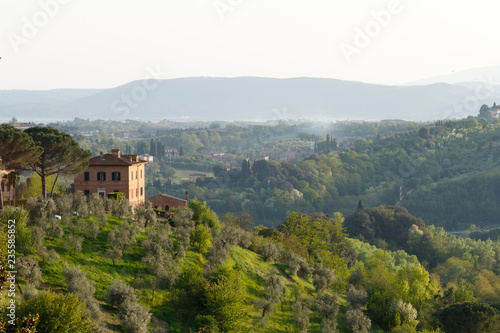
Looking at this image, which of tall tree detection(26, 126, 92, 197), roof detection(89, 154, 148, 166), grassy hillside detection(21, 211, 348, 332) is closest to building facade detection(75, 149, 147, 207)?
roof detection(89, 154, 148, 166)

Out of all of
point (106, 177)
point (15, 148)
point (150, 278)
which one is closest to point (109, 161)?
point (106, 177)

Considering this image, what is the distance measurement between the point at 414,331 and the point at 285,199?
101926 millimetres

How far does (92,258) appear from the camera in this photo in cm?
3412

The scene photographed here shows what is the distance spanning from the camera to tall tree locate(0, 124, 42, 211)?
122 feet

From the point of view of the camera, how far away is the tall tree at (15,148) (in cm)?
3706

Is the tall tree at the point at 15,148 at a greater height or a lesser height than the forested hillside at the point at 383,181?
greater

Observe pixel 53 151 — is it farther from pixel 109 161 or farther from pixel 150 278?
pixel 150 278

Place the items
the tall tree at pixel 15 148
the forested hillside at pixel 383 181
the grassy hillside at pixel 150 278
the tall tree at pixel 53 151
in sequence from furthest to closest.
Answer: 1. the forested hillside at pixel 383 181
2. the tall tree at pixel 53 151
3. the tall tree at pixel 15 148
4. the grassy hillside at pixel 150 278

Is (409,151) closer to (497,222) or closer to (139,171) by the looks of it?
(497,222)

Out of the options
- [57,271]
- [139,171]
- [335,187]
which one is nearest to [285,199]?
[335,187]

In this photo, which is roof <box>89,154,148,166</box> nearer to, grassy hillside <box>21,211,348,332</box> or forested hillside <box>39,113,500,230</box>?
grassy hillside <box>21,211,348,332</box>

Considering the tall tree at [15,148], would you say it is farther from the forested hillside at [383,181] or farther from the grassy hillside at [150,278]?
the forested hillside at [383,181]

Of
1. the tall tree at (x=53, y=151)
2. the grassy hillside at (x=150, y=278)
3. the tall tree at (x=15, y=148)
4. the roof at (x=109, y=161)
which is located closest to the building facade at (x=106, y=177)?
the roof at (x=109, y=161)

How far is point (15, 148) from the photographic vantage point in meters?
37.7
